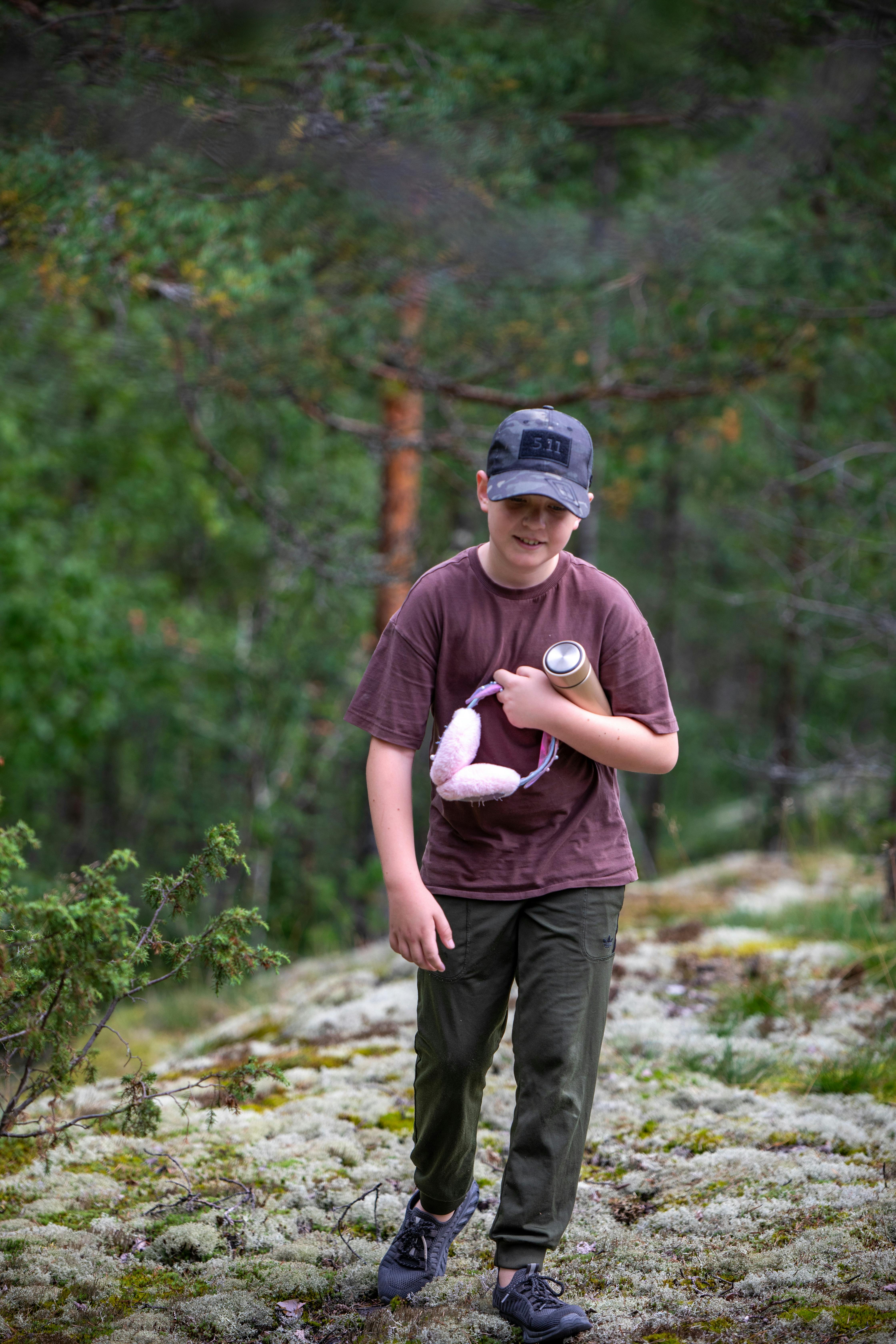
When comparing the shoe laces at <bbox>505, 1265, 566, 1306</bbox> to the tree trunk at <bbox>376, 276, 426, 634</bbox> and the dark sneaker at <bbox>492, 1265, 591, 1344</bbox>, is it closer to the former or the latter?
the dark sneaker at <bbox>492, 1265, 591, 1344</bbox>

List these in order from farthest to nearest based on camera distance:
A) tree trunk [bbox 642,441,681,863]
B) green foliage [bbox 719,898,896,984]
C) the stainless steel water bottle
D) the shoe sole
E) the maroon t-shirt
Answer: tree trunk [bbox 642,441,681,863] < green foliage [bbox 719,898,896,984] < the maroon t-shirt < the stainless steel water bottle < the shoe sole

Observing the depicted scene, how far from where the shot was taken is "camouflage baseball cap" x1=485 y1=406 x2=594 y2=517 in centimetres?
247

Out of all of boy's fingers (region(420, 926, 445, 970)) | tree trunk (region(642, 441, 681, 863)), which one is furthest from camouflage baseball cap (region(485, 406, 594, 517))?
tree trunk (region(642, 441, 681, 863))

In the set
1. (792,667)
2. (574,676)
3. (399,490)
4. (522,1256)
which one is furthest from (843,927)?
(792,667)

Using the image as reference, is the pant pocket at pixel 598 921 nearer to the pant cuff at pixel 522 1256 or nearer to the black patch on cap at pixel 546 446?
the pant cuff at pixel 522 1256

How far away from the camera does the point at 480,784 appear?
245 centimetres

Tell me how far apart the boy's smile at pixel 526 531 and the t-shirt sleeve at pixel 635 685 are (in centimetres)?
27

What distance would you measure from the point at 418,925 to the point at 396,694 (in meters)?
0.53

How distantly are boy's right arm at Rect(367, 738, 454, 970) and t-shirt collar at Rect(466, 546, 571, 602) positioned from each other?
1.41 ft

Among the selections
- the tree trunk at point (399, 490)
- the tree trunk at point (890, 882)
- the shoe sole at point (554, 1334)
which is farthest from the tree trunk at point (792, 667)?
the shoe sole at point (554, 1334)

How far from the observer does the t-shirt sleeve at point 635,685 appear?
8.47 feet

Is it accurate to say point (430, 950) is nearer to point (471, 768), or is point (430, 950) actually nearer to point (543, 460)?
point (471, 768)

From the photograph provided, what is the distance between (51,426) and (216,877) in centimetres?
1124

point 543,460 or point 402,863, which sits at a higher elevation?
point 543,460
